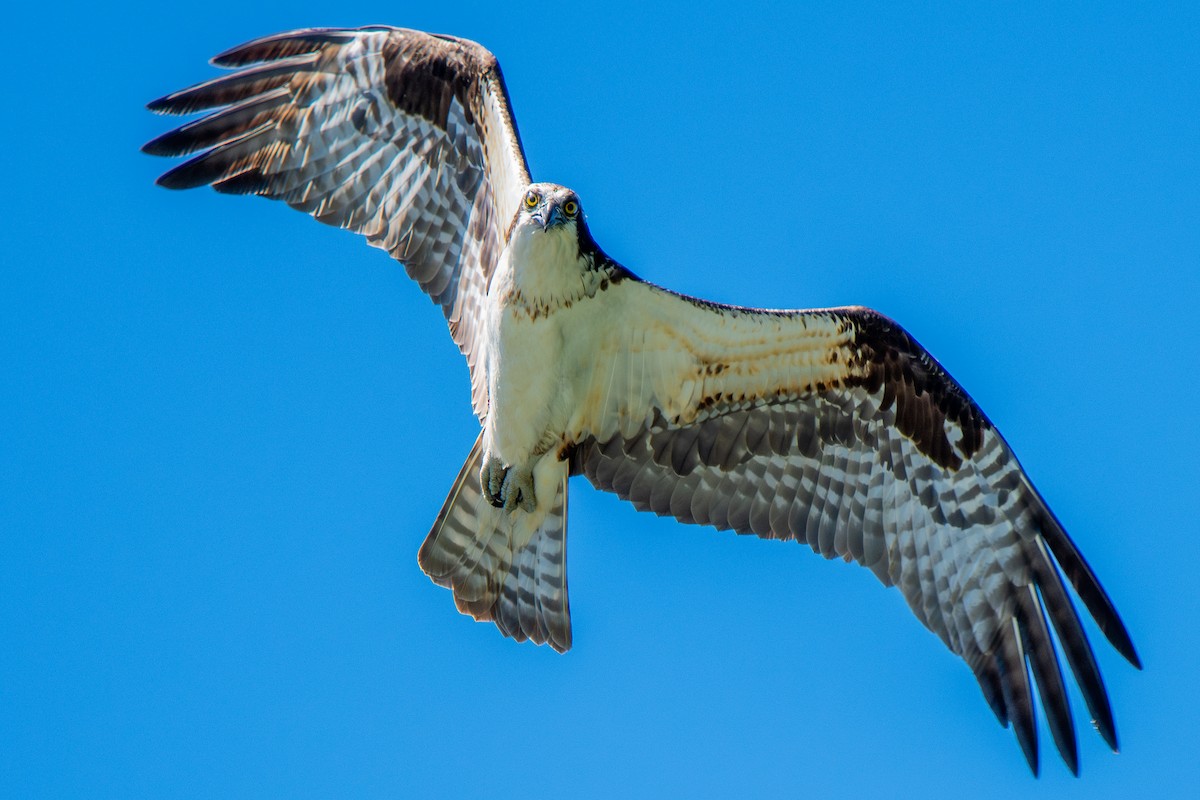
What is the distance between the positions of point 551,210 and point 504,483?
6.41ft

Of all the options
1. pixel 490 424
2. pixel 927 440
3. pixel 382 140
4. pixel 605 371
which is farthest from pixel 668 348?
pixel 382 140

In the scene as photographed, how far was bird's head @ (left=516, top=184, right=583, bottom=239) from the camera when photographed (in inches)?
281

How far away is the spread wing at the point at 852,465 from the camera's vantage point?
814 centimetres

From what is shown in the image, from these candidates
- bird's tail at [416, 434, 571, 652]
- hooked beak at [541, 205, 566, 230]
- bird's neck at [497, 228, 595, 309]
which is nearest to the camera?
hooked beak at [541, 205, 566, 230]

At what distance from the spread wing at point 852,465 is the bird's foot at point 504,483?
1.60ft

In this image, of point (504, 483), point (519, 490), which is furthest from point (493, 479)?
point (519, 490)

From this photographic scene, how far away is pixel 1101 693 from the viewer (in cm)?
775

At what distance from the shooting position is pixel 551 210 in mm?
7137

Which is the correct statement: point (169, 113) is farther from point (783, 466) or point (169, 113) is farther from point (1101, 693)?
point (1101, 693)

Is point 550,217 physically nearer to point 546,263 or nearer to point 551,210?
point 551,210

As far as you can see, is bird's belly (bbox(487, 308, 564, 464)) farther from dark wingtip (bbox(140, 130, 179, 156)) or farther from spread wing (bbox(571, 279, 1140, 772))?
dark wingtip (bbox(140, 130, 179, 156))

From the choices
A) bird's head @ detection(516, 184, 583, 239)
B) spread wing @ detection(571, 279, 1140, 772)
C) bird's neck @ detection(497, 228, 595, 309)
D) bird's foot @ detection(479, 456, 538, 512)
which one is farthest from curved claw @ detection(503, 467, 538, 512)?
bird's head @ detection(516, 184, 583, 239)

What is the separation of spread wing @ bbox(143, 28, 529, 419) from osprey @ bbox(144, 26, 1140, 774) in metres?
0.01

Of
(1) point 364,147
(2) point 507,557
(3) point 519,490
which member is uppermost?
(1) point 364,147
